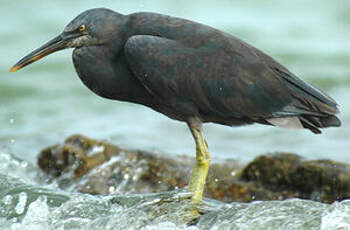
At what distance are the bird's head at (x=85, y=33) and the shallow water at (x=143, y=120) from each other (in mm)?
1206

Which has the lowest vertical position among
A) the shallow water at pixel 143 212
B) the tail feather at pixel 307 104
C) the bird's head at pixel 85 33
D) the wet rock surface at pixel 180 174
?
the shallow water at pixel 143 212

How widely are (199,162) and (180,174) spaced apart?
82cm

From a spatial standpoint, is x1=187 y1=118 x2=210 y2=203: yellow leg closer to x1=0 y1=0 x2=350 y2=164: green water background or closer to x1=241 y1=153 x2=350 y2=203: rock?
x1=241 y1=153 x2=350 y2=203: rock

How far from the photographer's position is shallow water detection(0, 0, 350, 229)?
583 cm

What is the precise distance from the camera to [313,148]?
29.4ft

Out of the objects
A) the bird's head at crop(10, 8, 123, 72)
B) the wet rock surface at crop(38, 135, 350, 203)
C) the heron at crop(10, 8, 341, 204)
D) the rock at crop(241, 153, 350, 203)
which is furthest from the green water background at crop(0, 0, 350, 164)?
the bird's head at crop(10, 8, 123, 72)

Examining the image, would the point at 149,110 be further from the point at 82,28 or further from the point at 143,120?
the point at 82,28

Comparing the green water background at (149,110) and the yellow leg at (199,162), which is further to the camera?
the green water background at (149,110)

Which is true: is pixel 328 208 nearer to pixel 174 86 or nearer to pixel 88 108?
pixel 174 86

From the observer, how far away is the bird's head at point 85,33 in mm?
6023

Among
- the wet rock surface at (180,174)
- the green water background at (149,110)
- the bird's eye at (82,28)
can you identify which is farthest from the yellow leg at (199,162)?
the green water background at (149,110)

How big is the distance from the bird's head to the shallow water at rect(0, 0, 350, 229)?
121 cm

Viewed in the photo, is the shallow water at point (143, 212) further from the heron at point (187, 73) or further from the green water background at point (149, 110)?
the green water background at point (149, 110)

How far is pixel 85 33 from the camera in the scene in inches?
239
